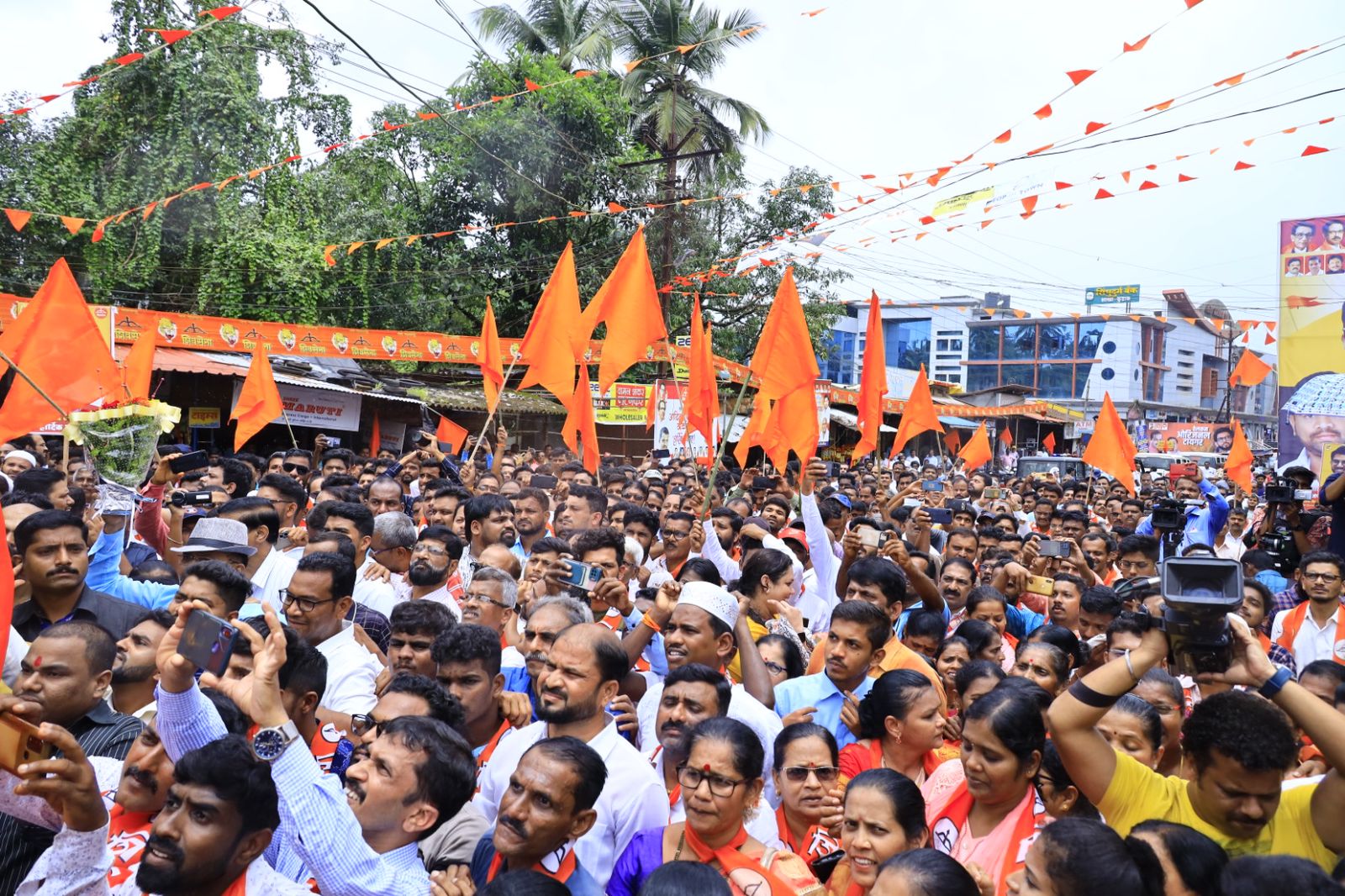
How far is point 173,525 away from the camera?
21.5 feet

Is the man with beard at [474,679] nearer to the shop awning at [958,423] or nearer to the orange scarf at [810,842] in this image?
the orange scarf at [810,842]

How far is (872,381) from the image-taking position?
970 centimetres

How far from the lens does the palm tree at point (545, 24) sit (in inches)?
918

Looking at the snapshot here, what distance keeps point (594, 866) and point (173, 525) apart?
4.72m

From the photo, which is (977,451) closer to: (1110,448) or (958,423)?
(1110,448)

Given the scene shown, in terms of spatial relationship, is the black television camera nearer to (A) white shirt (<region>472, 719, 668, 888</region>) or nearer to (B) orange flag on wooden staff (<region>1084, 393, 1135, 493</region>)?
(A) white shirt (<region>472, 719, 668, 888</region>)

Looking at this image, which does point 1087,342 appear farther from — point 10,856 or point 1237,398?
point 10,856

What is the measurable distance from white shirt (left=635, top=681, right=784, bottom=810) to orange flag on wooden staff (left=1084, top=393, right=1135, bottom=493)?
856cm

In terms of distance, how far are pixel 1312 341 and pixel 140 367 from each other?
12383 mm

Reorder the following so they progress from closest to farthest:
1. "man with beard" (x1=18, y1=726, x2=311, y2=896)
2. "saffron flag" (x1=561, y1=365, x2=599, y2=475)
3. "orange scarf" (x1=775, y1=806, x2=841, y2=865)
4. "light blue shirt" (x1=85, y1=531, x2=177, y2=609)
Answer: "man with beard" (x1=18, y1=726, x2=311, y2=896), "orange scarf" (x1=775, y1=806, x2=841, y2=865), "light blue shirt" (x1=85, y1=531, x2=177, y2=609), "saffron flag" (x1=561, y1=365, x2=599, y2=475)

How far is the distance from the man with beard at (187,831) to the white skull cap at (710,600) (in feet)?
6.02

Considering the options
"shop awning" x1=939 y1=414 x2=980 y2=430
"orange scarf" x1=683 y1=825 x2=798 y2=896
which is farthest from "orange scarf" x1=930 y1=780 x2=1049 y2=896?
"shop awning" x1=939 y1=414 x2=980 y2=430

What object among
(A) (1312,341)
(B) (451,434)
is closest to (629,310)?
(B) (451,434)

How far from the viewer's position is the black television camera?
91.7 inches
